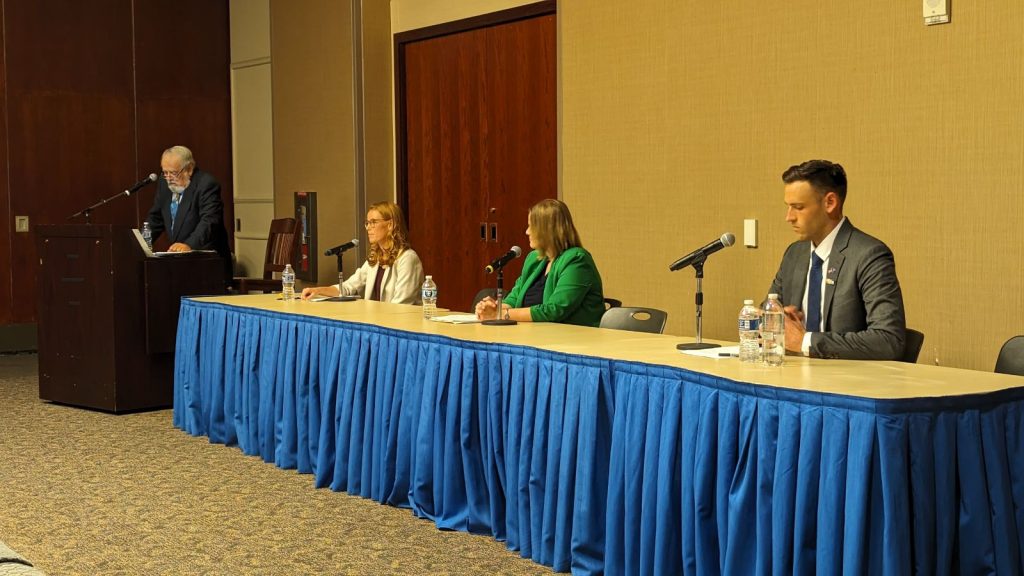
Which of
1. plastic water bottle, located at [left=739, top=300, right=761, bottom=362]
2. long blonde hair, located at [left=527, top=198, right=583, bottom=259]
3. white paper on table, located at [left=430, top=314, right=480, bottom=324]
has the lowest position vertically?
white paper on table, located at [left=430, top=314, right=480, bottom=324]

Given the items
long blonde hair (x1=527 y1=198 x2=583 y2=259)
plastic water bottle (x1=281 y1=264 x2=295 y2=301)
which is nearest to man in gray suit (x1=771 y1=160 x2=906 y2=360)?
long blonde hair (x1=527 y1=198 x2=583 y2=259)

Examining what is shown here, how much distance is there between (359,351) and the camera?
4.68m

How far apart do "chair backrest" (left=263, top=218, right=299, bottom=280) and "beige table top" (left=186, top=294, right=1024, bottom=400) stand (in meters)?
3.65

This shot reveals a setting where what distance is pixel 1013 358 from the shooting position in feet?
11.4

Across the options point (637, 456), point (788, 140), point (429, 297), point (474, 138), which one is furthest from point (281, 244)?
point (637, 456)

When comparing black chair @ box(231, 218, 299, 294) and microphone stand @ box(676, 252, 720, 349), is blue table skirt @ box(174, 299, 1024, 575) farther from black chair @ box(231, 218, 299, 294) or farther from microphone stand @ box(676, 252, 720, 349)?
black chair @ box(231, 218, 299, 294)

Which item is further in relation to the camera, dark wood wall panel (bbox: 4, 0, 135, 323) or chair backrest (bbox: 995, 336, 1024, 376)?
dark wood wall panel (bbox: 4, 0, 135, 323)

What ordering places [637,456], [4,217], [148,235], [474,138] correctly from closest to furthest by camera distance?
[637,456]
[148,235]
[474,138]
[4,217]

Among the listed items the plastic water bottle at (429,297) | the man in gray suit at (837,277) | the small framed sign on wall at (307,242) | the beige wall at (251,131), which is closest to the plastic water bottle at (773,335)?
the man in gray suit at (837,277)

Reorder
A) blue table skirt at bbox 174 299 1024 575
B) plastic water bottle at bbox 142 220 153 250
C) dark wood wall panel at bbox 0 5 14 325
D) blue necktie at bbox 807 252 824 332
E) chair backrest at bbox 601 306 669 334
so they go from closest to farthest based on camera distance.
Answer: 1. blue table skirt at bbox 174 299 1024 575
2. blue necktie at bbox 807 252 824 332
3. chair backrest at bbox 601 306 669 334
4. plastic water bottle at bbox 142 220 153 250
5. dark wood wall panel at bbox 0 5 14 325

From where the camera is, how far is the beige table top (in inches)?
114

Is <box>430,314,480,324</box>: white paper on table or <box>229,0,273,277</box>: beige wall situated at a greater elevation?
<box>229,0,273,277</box>: beige wall

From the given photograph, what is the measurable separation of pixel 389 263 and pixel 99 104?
497 cm

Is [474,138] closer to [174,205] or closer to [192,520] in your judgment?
[174,205]
